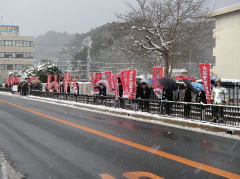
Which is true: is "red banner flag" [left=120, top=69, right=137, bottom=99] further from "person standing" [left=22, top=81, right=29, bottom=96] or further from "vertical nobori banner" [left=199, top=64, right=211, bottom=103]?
"person standing" [left=22, top=81, right=29, bottom=96]

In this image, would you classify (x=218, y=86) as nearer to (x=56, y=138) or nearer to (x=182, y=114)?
(x=182, y=114)

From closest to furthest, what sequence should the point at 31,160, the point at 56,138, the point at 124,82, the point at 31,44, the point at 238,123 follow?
the point at 31,160 < the point at 56,138 < the point at 238,123 < the point at 124,82 < the point at 31,44

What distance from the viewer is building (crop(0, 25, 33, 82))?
10550 centimetres

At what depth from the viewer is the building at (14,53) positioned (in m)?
106

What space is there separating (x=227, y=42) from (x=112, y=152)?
81.5ft

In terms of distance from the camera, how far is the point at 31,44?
11006cm

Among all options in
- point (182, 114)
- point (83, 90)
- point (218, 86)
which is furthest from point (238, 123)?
point (83, 90)

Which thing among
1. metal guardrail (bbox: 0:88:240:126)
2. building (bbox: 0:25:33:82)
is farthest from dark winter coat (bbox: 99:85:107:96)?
building (bbox: 0:25:33:82)

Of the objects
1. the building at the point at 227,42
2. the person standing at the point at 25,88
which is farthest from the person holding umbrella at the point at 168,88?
the person standing at the point at 25,88

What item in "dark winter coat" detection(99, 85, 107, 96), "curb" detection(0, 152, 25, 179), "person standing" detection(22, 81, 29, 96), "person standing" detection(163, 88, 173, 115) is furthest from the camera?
"person standing" detection(22, 81, 29, 96)

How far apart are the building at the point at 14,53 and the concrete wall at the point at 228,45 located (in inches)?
3346

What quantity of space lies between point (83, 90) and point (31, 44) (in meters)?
79.2

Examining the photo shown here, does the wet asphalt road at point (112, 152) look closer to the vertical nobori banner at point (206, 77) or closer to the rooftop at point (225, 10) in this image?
the vertical nobori banner at point (206, 77)

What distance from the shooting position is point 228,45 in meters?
30.2
